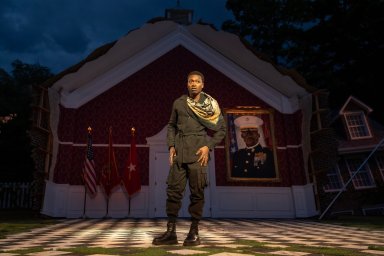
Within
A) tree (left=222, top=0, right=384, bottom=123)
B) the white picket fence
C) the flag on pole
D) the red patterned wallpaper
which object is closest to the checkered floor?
the flag on pole

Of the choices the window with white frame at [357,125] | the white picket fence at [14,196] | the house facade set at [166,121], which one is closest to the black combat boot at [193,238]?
the house facade set at [166,121]

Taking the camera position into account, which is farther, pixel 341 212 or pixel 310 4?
pixel 310 4

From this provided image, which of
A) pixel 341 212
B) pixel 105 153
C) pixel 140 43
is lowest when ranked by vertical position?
pixel 341 212

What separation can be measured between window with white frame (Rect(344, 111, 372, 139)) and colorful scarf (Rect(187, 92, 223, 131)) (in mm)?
13294

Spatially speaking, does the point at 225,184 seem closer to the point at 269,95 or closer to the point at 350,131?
the point at 269,95

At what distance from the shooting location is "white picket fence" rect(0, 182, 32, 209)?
1473cm

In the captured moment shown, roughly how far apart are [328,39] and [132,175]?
18514mm

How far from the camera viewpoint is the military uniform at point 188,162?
3211 millimetres

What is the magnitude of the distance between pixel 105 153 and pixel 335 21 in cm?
1956

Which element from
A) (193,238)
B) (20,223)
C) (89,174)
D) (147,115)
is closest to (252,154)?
(147,115)

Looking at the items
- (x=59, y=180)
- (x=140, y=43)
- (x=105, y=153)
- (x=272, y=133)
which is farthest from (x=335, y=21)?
(x=59, y=180)

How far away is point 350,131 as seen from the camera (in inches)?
587

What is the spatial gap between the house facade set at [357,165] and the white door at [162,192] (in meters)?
6.05

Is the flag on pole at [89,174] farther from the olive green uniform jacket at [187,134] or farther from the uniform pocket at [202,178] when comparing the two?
the uniform pocket at [202,178]
